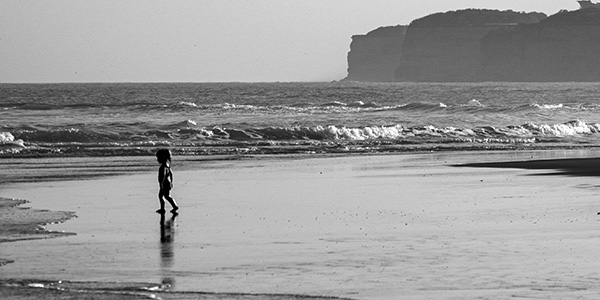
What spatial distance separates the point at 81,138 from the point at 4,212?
69.1 feet

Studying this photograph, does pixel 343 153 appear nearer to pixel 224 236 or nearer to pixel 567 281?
pixel 224 236

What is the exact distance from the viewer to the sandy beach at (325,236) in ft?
27.3

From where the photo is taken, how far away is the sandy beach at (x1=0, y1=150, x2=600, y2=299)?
8320 mm

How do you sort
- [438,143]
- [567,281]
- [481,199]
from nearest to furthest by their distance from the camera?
[567,281] < [481,199] < [438,143]

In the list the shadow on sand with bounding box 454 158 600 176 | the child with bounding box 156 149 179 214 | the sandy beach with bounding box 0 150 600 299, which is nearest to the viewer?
the sandy beach with bounding box 0 150 600 299

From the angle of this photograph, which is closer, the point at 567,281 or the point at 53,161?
the point at 567,281

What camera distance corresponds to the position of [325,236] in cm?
1084

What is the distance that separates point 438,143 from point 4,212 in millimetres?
21096

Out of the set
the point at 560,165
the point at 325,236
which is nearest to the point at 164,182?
the point at 325,236

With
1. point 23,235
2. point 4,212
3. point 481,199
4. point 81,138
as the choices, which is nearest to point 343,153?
point 81,138

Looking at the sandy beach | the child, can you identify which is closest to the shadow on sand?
the sandy beach

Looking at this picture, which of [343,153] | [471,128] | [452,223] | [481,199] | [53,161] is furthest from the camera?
[471,128]

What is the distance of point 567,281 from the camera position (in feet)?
27.3

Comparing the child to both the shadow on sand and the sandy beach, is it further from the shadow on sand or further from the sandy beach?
the shadow on sand
